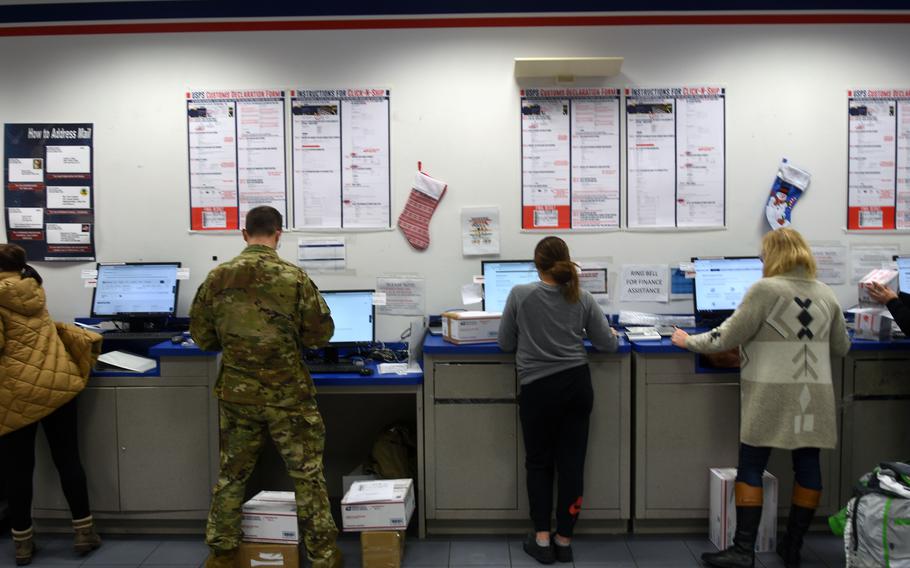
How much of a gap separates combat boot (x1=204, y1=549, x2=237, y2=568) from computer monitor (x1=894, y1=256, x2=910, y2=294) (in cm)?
376

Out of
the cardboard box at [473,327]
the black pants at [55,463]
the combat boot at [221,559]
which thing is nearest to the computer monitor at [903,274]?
the cardboard box at [473,327]

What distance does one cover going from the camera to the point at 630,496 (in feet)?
10.7

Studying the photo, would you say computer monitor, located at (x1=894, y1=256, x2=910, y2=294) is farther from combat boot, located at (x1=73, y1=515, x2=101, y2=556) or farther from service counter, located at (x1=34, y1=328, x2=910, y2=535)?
combat boot, located at (x1=73, y1=515, x2=101, y2=556)

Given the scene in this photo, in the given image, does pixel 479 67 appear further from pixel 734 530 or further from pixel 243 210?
pixel 734 530

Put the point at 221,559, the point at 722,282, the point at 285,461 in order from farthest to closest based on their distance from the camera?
the point at 722,282 < the point at 221,559 < the point at 285,461

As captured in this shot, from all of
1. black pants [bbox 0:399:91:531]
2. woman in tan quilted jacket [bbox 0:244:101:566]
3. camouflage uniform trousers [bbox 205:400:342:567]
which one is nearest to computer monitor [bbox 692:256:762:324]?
camouflage uniform trousers [bbox 205:400:342:567]

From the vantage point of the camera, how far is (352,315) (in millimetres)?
3529

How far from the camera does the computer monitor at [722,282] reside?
12.0 ft

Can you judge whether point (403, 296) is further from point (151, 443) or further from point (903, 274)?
point (903, 274)

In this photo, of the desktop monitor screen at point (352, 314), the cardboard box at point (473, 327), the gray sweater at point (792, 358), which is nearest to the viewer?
the gray sweater at point (792, 358)

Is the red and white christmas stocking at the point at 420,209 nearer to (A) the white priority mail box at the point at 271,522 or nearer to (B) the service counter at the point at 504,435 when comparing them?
(B) the service counter at the point at 504,435

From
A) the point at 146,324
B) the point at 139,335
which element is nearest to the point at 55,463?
the point at 139,335

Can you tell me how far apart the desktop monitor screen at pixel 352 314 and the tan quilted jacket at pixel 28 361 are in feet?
4.04

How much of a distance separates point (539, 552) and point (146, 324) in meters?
2.48
